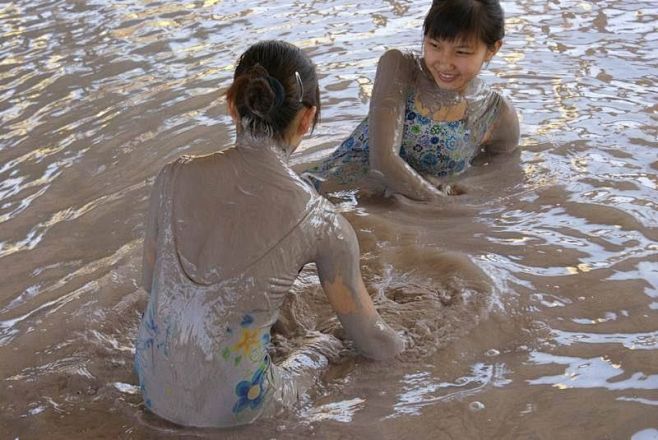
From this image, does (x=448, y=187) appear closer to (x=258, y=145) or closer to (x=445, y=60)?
(x=445, y=60)

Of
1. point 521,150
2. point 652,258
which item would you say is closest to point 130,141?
point 521,150

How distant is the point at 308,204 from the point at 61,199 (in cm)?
203

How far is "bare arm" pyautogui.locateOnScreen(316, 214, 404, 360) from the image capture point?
2.29m

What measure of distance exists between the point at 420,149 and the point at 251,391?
73.2 inches

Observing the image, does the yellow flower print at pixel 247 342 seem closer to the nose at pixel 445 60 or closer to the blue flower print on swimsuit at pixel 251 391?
the blue flower print on swimsuit at pixel 251 391

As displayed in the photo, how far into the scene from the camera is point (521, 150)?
410 cm

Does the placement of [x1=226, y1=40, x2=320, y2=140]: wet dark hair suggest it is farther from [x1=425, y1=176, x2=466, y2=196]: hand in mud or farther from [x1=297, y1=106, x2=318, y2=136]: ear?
[x1=425, y1=176, x2=466, y2=196]: hand in mud

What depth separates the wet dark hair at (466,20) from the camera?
10.8 ft

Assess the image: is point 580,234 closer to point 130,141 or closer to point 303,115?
point 303,115

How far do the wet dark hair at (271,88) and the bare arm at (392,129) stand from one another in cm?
141

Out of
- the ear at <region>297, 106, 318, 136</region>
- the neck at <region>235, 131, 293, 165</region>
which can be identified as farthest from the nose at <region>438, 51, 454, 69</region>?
the neck at <region>235, 131, 293, 165</region>

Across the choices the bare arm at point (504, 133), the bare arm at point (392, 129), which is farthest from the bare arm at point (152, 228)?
the bare arm at point (504, 133)

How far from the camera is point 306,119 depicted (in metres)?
2.26

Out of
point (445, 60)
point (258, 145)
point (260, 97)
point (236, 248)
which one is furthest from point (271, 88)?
point (445, 60)
